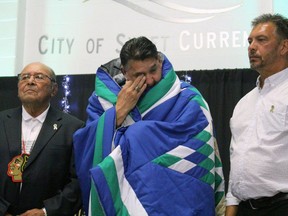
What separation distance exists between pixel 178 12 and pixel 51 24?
1226 millimetres

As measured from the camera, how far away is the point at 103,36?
412 cm

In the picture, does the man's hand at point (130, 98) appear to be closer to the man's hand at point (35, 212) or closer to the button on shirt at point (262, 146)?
the button on shirt at point (262, 146)

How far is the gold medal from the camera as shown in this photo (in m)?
2.31

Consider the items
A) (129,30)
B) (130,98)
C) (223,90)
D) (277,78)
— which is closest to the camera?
(130,98)

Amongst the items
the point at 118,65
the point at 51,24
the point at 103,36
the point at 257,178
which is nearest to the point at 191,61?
the point at 103,36

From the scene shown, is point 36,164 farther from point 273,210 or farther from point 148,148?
point 273,210

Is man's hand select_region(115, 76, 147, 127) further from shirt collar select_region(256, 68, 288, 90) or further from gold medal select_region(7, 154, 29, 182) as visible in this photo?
gold medal select_region(7, 154, 29, 182)

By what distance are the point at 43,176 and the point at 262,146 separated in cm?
112

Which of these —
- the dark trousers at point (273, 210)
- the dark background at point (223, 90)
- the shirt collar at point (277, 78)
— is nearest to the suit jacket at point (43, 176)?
the dark trousers at point (273, 210)

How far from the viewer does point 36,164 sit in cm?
232

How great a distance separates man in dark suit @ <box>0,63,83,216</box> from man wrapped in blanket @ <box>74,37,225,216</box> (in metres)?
0.46

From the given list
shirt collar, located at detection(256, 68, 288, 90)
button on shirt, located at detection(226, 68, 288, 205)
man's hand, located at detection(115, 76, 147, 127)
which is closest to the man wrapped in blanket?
man's hand, located at detection(115, 76, 147, 127)

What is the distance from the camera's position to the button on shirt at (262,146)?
1896mm

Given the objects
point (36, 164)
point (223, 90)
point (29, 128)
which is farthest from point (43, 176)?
point (223, 90)
